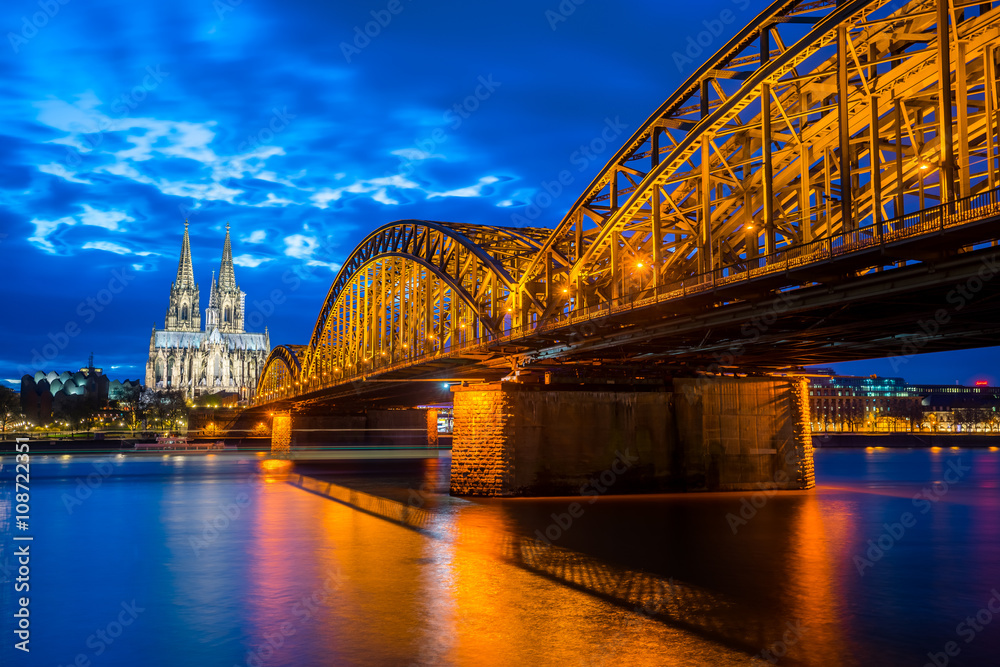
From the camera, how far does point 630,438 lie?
147ft

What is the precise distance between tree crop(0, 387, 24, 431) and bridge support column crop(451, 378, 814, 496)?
507ft

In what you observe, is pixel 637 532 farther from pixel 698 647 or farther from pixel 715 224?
pixel 715 224

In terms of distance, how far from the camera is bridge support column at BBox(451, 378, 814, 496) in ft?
142

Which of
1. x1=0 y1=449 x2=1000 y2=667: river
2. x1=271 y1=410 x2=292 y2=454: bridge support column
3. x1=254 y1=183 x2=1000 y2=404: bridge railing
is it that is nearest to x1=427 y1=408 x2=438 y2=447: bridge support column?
x1=271 y1=410 x2=292 y2=454: bridge support column

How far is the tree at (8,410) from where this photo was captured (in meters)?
168

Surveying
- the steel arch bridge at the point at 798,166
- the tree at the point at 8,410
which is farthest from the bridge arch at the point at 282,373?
the steel arch bridge at the point at 798,166

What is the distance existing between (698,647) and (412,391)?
8347 centimetres

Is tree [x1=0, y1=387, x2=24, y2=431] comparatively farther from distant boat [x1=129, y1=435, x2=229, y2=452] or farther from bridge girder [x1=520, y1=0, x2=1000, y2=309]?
bridge girder [x1=520, y1=0, x2=1000, y2=309]

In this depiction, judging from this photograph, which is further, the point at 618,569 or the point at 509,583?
the point at 618,569

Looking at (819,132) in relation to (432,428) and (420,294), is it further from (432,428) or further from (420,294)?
(432,428)

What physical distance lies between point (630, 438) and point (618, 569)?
73.7 feet

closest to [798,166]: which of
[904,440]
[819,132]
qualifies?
[819,132]

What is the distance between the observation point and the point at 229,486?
2140 inches

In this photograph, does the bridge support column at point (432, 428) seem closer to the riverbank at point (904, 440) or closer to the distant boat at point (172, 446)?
the distant boat at point (172, 446)
